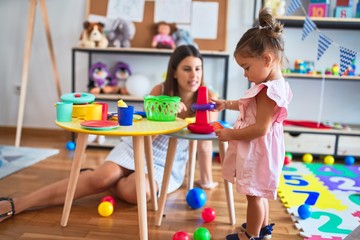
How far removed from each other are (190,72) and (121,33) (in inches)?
49.4

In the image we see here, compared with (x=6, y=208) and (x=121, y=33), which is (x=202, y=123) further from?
(x=121, y=33)

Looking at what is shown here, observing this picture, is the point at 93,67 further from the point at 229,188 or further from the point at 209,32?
the point at 229,188

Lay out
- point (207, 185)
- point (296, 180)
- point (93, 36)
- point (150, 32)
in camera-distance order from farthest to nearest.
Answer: point (150, 32)
point (93, 36)
point (296, 180)
point (207, 185)

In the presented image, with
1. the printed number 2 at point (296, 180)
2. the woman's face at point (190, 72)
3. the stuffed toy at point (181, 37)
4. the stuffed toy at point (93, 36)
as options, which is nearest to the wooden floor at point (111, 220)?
the printed number 2 at point (296, 180)

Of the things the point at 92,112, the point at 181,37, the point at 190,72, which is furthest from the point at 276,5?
the point at 92,112

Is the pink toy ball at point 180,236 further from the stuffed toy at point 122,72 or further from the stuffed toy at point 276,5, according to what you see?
the stuffed toy at point 276,5

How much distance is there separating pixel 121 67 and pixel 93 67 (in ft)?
0.69

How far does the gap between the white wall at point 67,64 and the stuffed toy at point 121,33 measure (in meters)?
0.27

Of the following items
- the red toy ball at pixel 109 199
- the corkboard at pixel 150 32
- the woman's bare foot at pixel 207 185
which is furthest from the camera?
the corkboard at pixel 150 32

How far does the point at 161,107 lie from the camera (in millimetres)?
1377

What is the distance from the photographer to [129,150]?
5.80 ft

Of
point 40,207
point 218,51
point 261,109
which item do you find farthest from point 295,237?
point 218,51

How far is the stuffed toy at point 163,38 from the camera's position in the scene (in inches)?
106

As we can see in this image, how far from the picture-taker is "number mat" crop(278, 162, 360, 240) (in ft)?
4.92
